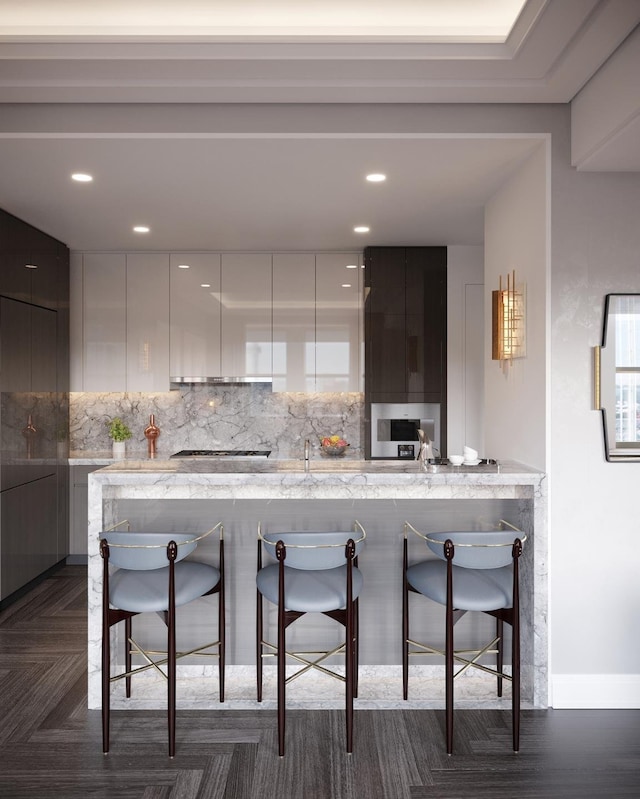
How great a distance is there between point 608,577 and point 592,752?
768 mm

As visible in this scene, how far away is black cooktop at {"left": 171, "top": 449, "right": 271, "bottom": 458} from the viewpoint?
5.31 m

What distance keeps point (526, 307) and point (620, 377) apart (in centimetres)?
59

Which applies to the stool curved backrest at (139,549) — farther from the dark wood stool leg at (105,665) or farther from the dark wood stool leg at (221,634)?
the dark wood stool leg at (221,634)

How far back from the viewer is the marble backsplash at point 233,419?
567 cm

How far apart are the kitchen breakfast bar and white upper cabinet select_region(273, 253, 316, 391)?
2222 mm

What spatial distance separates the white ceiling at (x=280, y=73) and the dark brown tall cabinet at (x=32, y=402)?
99 cm

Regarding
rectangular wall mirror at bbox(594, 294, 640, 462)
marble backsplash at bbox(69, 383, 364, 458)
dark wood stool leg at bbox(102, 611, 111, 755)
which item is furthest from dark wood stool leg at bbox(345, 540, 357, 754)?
marble backsplash at bbox(69, 383, 364, 458)

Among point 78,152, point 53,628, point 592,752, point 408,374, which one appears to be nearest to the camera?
point 592,752

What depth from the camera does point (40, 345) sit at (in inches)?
188

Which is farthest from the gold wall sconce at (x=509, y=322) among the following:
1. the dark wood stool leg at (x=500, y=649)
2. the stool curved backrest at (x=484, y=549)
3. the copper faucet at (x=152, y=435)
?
the copper faucet at (x=152, y=435)

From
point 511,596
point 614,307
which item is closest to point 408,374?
→ point 614,307

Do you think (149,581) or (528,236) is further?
(528,236)

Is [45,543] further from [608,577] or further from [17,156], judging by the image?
[608,577]

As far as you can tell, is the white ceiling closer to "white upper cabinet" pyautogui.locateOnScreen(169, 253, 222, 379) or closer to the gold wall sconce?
the gold wall sconce
